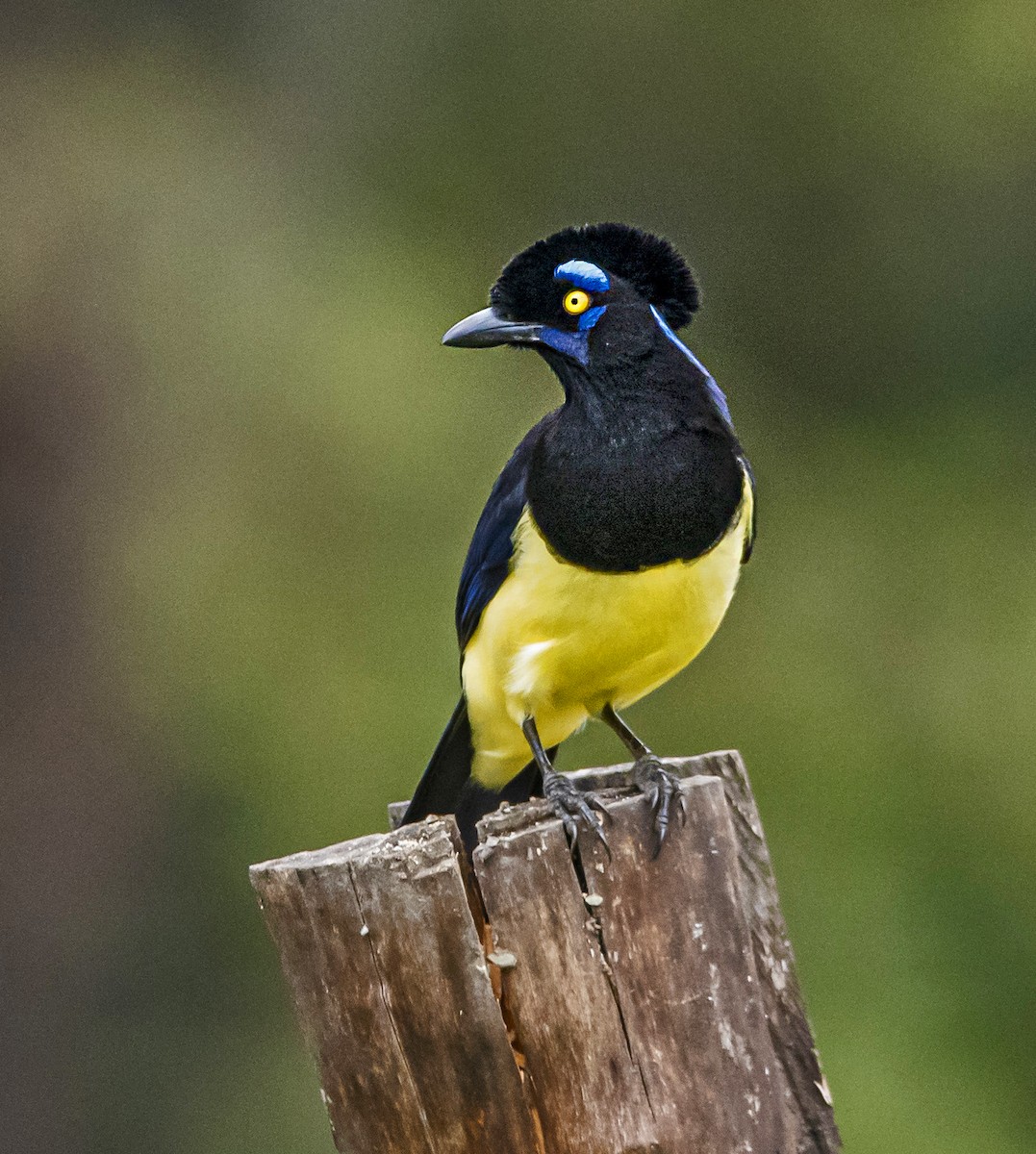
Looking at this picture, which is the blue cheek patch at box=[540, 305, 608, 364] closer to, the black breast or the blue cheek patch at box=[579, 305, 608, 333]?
the blue cheek patch at box=[579, 305, 608, 333]

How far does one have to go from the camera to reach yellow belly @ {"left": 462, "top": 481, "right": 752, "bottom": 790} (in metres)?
3.97

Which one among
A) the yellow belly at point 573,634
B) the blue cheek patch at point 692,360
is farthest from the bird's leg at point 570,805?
the blue cheek patch at point 692,360

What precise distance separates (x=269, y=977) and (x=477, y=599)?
511cm

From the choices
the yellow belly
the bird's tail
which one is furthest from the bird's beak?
the bird's tail

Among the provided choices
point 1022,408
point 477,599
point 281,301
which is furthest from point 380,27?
point 477,599

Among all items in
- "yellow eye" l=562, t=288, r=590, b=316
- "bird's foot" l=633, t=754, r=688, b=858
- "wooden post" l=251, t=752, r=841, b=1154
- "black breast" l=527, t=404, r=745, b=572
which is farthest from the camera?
"yellow eye" l=562, t=288, r=590, b=316

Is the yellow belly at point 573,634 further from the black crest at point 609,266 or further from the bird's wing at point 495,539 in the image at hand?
the black crest at point 609,266

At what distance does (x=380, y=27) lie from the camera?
9414 millimetres

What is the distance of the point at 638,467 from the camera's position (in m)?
3.97

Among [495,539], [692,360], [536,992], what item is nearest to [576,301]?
[692,360]

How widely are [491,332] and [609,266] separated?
0.96 feet

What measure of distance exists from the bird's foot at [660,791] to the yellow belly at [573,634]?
39 cm

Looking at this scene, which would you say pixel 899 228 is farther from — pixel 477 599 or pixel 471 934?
pixel 471 934

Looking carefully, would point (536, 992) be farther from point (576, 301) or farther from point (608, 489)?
Result: point (576, 301)
